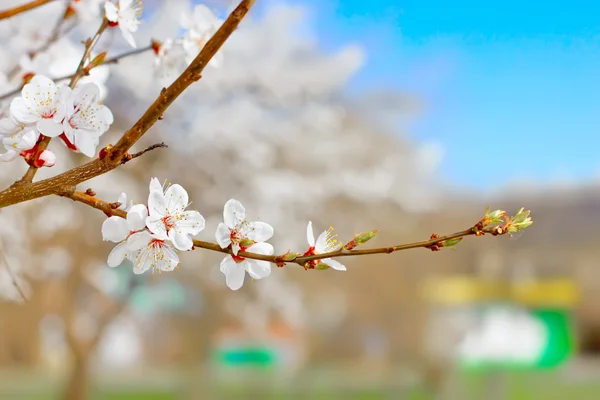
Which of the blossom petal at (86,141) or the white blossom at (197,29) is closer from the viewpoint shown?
the blossom petal at (86,141)

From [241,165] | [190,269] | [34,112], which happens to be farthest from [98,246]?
[34,112]

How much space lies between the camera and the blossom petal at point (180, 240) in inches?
34.9

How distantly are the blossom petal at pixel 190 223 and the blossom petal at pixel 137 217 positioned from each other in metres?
0.04

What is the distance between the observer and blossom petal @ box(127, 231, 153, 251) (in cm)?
91

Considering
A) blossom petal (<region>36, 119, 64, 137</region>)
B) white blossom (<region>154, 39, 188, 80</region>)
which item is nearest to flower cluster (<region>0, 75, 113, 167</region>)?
blossom petal (<region>36, 119, 64, 137</region>)

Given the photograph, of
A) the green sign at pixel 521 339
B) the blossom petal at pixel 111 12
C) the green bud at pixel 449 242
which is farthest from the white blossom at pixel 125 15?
the green sign at pixel 521 339

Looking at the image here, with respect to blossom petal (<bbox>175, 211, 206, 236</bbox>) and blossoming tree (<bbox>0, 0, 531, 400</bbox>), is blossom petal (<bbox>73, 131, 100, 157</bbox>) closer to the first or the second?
blossoming tree (<bbox>0, 0, 531, 400</bbox>)

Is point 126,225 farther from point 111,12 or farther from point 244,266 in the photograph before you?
point 111,12

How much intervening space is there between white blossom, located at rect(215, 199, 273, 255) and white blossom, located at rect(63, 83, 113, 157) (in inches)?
8.4

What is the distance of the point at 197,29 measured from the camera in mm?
1470

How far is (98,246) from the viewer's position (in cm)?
628

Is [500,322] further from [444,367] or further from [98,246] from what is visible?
[98,246]

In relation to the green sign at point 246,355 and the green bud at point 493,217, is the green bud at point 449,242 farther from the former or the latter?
the green sign at point 246,355

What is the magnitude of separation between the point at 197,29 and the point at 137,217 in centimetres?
68
